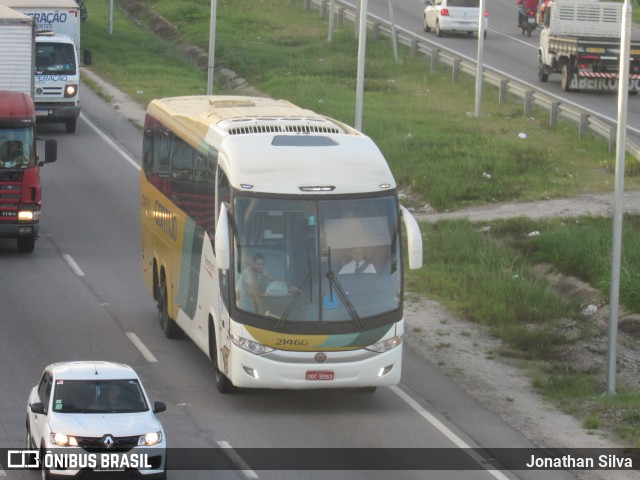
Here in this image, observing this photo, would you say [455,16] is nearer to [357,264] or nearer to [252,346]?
[357,264]

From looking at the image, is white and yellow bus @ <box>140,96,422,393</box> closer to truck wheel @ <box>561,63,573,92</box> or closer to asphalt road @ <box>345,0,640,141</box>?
asphalt road @ <box>345,0,640,141</box>

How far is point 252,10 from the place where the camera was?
64062mm

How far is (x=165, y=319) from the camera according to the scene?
21.9 meters

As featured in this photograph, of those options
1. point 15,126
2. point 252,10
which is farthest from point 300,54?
point 15,126

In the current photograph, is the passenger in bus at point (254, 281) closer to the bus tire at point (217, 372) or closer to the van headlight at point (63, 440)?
the bus tire at point (217, 372)

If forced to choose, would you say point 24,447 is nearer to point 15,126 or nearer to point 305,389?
point 305,389

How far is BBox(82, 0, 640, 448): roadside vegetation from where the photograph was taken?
22.6 meters

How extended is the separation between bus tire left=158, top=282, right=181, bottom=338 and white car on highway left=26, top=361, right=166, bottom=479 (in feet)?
20.8

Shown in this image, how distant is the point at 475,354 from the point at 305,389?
3813 mm

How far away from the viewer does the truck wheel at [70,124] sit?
134 ft

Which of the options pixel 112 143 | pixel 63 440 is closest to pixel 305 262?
pixel 63 440

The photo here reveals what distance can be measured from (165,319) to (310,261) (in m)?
5.29

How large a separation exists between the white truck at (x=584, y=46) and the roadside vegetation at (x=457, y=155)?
2.92m

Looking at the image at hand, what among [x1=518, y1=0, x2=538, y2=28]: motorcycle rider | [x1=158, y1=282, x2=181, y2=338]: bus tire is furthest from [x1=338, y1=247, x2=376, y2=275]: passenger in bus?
[x1=518, y1=0, x2=538, y2=28]: motorcycle rider
